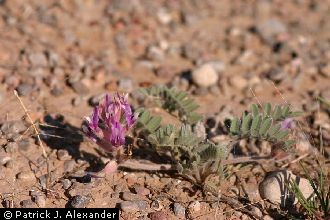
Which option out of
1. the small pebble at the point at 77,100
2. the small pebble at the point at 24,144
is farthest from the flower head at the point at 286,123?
the small pebble at the point at 24,144

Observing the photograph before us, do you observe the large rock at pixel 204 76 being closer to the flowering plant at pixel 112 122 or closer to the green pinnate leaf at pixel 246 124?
the green pinnate leaf at pixel 246 124

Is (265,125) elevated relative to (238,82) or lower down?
lower down

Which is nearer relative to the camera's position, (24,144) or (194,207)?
(194,207)

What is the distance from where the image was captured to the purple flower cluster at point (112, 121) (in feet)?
9.88

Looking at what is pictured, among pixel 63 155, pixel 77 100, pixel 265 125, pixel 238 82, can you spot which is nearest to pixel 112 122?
pixel 63 155

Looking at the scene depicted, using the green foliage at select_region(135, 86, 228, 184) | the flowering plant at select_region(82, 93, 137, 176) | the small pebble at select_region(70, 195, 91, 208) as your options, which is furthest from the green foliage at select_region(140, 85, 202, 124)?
the small pebble at select_region(70, 195, 91, 208)

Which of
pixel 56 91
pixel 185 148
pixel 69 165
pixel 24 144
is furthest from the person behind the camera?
pixel 56 91

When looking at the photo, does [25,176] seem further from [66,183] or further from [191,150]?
[191,150]

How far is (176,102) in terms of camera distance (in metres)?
3.54

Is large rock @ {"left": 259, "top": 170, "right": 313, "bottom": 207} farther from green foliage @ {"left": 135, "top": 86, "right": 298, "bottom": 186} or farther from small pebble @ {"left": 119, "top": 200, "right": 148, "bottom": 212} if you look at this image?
Answer: small pebble @ {"left": 119, "top": 200, "right": 148, "bottom": 212}

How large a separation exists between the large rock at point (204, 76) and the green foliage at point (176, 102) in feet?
2.32

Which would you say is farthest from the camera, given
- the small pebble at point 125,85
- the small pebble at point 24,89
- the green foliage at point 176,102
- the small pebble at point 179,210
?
the small pebble at point 125,85

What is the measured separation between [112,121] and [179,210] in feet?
2.07

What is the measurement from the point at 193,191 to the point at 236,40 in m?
2.23
